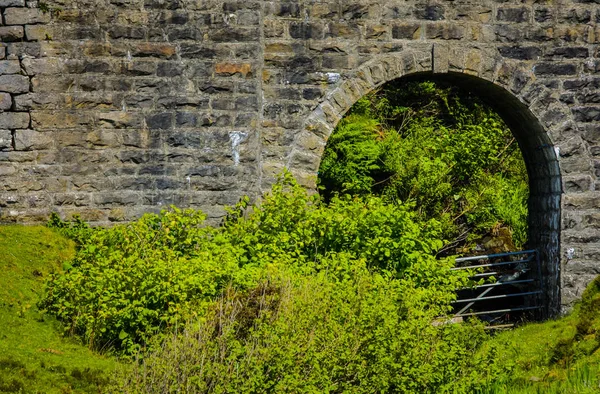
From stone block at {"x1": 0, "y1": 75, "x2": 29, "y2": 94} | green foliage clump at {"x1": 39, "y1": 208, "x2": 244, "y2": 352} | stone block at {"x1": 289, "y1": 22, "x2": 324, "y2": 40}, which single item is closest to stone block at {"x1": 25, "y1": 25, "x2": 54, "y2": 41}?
stone block at {"x1": 0, "y1": 75, "x2": 29, "y2": 94}

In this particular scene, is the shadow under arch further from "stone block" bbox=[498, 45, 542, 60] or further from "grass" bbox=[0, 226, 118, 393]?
"grass" bbox=[0, 226, 118, 393]

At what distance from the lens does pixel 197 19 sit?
9.71 metres

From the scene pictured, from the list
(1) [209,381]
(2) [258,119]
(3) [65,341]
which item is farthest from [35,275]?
(1) [209,381]

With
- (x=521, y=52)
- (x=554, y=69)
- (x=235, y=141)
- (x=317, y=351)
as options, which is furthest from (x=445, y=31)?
(x=317, y=351)

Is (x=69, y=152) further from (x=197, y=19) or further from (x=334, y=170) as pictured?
(x=334, y=170)

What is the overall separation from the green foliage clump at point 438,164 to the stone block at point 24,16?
23.0 ft

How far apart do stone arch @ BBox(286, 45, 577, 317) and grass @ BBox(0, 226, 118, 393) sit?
105 inches

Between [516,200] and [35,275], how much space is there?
10.1 m

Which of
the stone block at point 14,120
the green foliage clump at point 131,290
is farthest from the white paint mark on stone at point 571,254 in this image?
the stone block at point 14,120

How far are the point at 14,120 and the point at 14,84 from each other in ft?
1.20

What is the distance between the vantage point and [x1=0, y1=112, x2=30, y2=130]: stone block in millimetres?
9555

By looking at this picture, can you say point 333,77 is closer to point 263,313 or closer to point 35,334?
point 263,313

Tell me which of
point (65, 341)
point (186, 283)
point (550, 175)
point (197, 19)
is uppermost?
point (197, 19)

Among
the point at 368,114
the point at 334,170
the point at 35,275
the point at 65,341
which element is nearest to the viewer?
the point at 65,341
